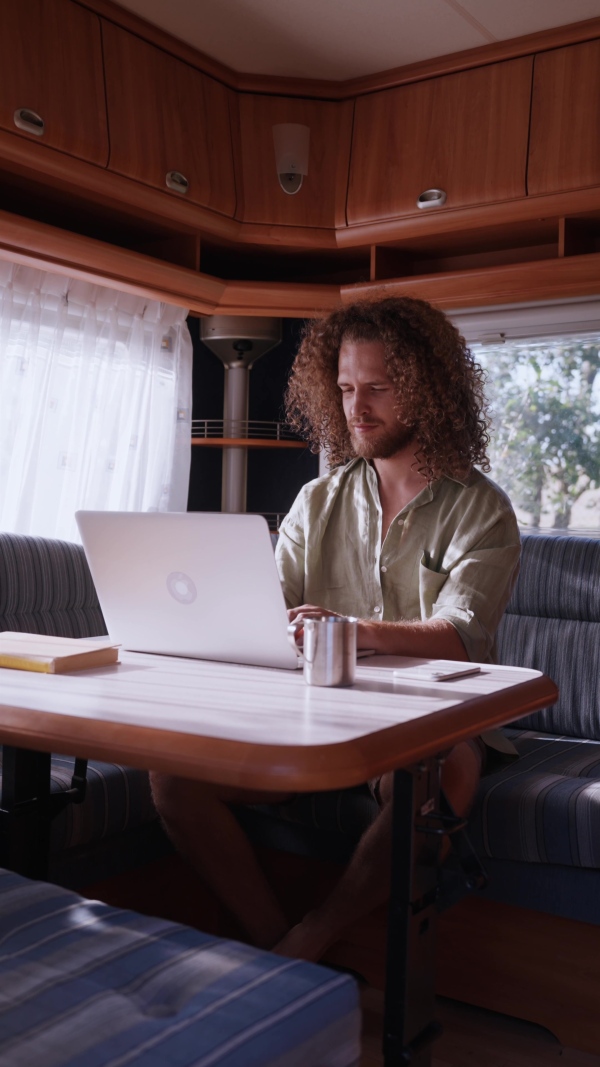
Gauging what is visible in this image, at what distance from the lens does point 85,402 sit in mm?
3219

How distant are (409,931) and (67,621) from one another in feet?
4.95

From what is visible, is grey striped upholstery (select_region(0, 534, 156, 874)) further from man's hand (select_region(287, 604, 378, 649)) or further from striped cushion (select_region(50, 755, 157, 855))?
man's hand (select_region(287, 604, 378, 649))

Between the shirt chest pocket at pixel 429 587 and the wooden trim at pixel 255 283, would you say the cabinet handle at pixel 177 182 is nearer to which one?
the wooden trim at pixel 255 283

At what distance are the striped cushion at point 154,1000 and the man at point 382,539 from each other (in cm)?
54

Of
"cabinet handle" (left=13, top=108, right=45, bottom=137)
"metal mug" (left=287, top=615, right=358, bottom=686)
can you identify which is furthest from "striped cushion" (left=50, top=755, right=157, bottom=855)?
"cabinet handle" (left=13, top=108, right=45, bottom=137)

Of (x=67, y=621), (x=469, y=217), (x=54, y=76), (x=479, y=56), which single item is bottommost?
(x=67, y=621)

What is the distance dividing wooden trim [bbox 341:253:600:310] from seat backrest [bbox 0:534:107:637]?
3.66 ft

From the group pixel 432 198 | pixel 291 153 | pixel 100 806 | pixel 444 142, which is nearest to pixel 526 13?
pixel 444 142

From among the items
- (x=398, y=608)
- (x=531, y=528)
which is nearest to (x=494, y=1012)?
(x=398, y=608)

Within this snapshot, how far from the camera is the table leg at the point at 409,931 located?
49.1 inches

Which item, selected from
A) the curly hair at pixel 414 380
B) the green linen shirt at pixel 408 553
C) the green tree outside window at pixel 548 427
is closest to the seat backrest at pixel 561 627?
the curly hair at pixel 414 380

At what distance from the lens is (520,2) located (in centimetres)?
278

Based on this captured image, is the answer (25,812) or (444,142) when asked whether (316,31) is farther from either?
(25,812)

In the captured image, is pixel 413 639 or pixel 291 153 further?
pixel 291 153
